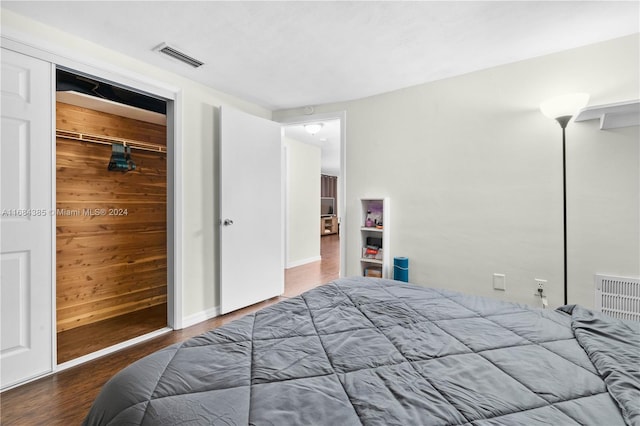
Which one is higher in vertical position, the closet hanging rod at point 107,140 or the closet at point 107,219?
the closet hanging rod at point 107,140

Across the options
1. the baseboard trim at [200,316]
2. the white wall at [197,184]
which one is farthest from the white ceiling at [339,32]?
the baseboard trim at [200,316]

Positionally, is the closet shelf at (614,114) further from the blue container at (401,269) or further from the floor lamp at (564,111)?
the blue container at (401,269)

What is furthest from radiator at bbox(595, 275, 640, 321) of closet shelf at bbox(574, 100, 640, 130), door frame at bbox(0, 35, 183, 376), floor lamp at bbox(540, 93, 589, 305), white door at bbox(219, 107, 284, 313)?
door frame at bbox(0, 35, 183, 376)

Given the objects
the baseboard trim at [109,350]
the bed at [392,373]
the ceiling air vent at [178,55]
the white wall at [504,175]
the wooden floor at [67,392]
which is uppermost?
the ceiling air vent at [178,55]

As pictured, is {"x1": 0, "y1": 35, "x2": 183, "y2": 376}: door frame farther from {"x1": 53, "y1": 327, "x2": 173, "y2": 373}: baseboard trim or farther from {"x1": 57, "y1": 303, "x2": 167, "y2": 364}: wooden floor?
{"x1": 57, "y1": 303, "x2": 167, "y2": 364}: wooden floor

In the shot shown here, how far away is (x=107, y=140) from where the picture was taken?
2.98 m

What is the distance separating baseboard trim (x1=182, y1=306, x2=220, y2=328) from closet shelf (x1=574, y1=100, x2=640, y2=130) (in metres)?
3.62

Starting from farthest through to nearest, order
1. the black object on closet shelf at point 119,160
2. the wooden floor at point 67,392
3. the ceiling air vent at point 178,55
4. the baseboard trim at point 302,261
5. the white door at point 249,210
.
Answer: the baseboard trim at point 302,261 → the white door at point 249,210 → the black object on closet shelf at point 119,160 → the ceiling air vent at point 178,55 → the wooden floor at point 67,392

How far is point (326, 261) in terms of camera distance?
608 cm

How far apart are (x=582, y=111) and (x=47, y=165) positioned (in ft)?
12.4

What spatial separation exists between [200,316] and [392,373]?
8.44 feet

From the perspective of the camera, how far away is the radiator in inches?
83.1

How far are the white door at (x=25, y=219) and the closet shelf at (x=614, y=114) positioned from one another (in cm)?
376

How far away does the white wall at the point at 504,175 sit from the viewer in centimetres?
219
